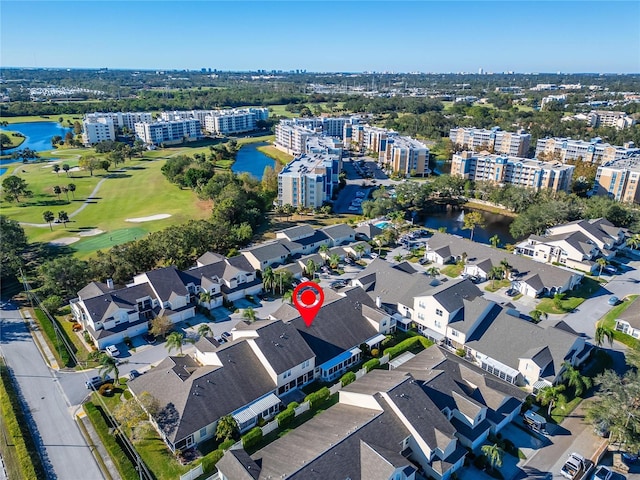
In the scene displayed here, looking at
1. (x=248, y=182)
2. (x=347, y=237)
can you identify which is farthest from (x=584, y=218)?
(x=248, y=182)

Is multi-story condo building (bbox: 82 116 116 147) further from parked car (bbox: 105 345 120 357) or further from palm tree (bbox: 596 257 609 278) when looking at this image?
palm tree (bbox: 596 257 609 278)

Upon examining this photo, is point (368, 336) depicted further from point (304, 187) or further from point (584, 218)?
point (584, 218)

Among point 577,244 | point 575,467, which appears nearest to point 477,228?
point 577,244

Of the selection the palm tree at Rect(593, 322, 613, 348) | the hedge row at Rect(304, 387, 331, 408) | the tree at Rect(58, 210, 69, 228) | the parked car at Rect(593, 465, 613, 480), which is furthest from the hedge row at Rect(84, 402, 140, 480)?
the tree at Rect(58, 210, 69, 228)

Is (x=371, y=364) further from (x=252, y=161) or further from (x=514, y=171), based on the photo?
(x=252, y=161)

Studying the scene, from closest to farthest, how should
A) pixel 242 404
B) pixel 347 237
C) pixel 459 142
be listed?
pixel 242 404
pixel 347 237
pixel 459 142
